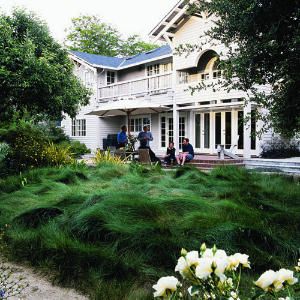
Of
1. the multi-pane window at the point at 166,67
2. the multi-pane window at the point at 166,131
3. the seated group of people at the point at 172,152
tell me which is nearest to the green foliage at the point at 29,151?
the seated group of people at the point at 172,152

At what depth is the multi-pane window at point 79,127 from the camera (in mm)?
24438

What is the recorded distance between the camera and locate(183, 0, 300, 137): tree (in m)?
4.52

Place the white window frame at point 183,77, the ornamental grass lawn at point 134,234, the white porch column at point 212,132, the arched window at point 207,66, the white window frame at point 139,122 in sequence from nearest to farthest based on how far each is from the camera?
the ornamental grass lawn at point 134,234 → the arched window at point 207,66 → the white porch column at point 212,132 → the white window frame at point 183,77 → the white window frame at point 139,122

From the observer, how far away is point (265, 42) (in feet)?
15.0

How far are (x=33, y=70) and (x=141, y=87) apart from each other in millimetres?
10616

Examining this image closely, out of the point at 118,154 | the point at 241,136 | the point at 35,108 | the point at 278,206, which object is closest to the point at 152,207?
the point at 278,206

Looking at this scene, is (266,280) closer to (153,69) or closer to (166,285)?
(166,285)

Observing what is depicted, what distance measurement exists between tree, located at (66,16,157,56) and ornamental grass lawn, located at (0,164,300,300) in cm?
3819

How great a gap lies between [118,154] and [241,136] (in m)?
6.12

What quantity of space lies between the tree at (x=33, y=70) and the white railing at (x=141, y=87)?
7447 millimetres

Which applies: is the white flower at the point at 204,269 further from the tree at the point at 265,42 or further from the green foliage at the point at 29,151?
the green foliage at the point at 29,151

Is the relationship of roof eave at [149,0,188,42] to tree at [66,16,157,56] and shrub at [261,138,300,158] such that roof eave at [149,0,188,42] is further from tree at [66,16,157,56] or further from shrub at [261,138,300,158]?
tree at [66,16,157,56]

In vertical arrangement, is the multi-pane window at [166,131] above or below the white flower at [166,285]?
above

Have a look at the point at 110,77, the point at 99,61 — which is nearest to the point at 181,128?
A: the point at 110,77
